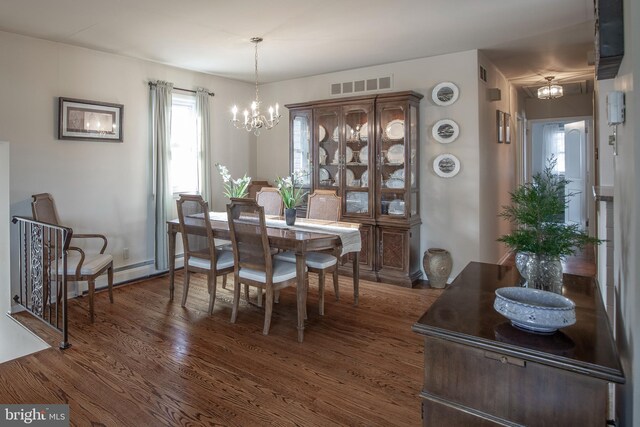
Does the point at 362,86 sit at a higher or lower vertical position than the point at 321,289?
higher

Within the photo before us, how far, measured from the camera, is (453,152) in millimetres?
4727

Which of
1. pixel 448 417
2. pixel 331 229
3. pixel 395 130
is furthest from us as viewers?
pixel 395 130

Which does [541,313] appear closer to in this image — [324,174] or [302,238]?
[302,238]

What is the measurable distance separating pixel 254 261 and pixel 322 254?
718mm

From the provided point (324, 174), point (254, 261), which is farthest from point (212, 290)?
point (324, 174)

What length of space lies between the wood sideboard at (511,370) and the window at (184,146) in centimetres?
454

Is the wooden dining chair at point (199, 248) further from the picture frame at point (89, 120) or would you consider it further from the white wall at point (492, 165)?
the white wall at point (492, 165)

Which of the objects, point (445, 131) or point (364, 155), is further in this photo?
point (364, 155)

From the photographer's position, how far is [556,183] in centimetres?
170

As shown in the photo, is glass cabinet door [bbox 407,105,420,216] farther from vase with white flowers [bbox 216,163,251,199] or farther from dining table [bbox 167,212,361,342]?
vase with white flowers [bbox 216,163,251,199]

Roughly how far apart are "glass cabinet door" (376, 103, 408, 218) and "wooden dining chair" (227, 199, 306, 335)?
179cm

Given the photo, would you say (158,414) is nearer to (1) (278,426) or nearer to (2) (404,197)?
(1) (278,426)

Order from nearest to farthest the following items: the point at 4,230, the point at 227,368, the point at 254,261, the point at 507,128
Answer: the point at 227,368
the point at 254,261
the point at 4,230
the point at 507,128

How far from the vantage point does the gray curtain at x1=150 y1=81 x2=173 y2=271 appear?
16.2 feet
